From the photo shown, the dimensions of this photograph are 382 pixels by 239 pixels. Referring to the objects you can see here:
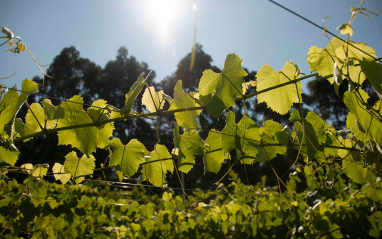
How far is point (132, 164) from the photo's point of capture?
109 cm

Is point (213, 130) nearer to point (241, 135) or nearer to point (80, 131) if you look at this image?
point (241, 135)

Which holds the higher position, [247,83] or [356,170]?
[247,83]

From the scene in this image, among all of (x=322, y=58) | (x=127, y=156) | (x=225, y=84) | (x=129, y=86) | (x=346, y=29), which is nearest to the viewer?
(x=346, y=29)

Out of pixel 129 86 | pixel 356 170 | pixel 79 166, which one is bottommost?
pixel 356 170

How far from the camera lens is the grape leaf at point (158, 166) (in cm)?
112

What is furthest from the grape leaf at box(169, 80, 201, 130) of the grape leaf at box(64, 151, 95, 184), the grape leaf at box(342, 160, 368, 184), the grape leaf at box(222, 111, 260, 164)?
the grape leaf at box(342, 160, 368, 184)

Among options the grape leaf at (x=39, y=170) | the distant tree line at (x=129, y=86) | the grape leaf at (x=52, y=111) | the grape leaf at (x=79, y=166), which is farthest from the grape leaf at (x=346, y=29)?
the distant tree line at (x=129, y=86)

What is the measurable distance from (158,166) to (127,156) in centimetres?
14

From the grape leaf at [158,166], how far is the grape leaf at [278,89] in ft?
1.42

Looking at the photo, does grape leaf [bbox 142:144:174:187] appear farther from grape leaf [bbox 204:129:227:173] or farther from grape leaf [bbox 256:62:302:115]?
grape leaf [bbox 256:62:302:115]

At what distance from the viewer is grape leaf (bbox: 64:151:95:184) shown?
4.20ft

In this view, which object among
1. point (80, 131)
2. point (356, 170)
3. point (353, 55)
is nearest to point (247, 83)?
point (353, 55)

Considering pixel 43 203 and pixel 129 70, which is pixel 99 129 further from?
pixel 129 70

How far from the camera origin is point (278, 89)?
983 millimetres
